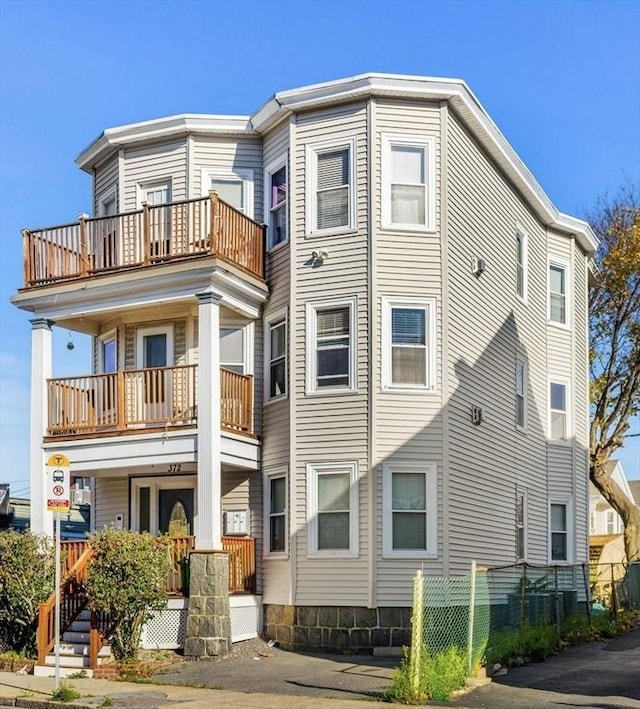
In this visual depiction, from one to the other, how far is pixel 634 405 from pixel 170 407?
18984 mm

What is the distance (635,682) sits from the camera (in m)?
14.2

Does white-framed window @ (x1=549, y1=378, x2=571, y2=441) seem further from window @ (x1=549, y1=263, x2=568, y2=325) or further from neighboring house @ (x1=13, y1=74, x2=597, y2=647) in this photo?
neighboring house @ (x1=13, y1=74, x2=597, y2=647)

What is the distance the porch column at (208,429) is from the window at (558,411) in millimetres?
11009

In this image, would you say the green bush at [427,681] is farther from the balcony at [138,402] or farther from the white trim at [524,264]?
the white trim at [524,264]

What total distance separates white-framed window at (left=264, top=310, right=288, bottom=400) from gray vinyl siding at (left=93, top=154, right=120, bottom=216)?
4.40m

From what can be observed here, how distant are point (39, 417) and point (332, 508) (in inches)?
225

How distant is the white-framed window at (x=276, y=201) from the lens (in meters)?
20.7

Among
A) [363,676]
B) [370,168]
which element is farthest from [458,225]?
[363,676]

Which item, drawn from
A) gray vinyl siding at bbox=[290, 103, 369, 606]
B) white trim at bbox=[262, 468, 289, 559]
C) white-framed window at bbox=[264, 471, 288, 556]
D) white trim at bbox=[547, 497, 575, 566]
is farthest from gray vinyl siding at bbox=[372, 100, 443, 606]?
white trim at bbox=[547, 497, 575, 566]

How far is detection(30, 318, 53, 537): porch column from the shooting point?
64.7ft

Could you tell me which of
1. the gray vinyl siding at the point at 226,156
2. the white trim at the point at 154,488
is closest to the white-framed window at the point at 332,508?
the white trim at the point at 154,488

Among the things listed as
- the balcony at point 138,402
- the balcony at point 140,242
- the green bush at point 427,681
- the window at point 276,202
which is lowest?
the green bush at point 427,681

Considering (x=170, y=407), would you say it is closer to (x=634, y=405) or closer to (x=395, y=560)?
(x=395, y=560)

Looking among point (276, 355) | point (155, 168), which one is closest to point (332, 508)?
point (276, 355)
